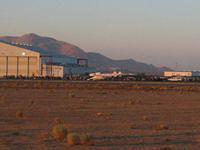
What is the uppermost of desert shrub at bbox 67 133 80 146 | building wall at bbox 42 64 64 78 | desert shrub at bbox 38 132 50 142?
building wall at bbox 42 64 64 78

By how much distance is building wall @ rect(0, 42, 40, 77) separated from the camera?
151500mm

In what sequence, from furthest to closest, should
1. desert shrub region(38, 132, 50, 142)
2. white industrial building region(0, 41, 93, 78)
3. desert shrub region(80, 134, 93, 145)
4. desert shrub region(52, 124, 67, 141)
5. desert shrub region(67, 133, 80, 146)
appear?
white industrial building region(0, 41, 93, 78), desert shrub region(52, 124, 67, 141), desert shrub region(38, 132, 50, 142), desert shrub region(80, 134, 93, 145), desert shrub region(67, 133, 80, 146)

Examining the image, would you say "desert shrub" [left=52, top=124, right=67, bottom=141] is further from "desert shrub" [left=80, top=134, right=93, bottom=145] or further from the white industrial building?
the white industrial building

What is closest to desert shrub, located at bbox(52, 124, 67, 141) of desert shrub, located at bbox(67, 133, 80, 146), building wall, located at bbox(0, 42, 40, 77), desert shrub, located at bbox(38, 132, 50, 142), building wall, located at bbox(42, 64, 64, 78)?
desert shrub, located at bbox(38, 132, 50, 142)

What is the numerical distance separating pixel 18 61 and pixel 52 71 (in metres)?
14.4

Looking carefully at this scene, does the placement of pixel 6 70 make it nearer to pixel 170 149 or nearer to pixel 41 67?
pixel 41 67

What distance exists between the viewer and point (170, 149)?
18.3 meters

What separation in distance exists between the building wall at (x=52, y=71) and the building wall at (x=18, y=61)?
3255 mm

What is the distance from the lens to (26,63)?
15400cm

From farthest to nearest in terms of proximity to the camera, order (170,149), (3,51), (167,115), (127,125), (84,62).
A: (84,62) < (3,51) < (167,115) < (127,125) < (170,149)

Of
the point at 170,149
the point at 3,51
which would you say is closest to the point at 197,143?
the point at 170,149

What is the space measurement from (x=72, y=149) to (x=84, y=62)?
17801cm

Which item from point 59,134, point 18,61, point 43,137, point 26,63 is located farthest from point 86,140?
point 26,63

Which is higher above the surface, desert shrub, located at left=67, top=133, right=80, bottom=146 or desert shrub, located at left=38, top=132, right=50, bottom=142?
desert shrub, located at left=67, top=133, right=80, bottom=146
